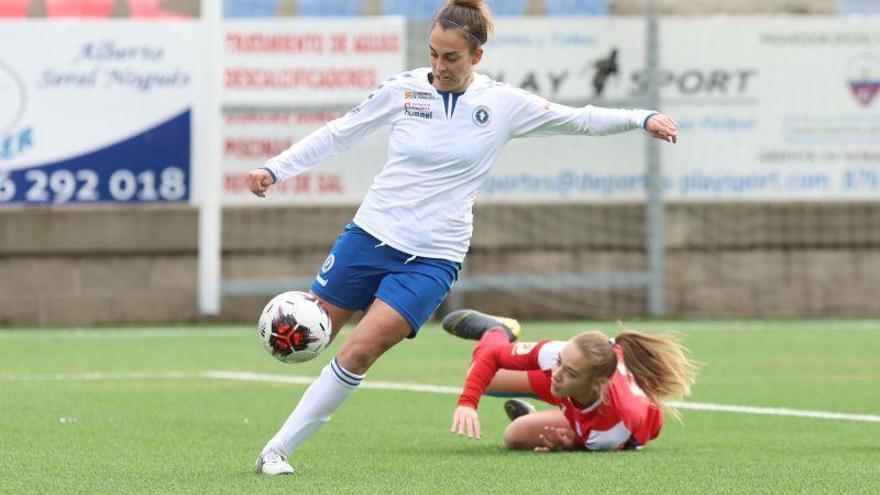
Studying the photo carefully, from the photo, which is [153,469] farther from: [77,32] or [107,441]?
[77,32]

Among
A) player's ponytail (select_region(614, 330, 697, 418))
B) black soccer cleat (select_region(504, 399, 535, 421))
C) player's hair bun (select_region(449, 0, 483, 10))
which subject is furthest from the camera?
black soccer cleat (select_region(504, 399, 535, 421))

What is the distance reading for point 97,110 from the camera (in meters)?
18.6

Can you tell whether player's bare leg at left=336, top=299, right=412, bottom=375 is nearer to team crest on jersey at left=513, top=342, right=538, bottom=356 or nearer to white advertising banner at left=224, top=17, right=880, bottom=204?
team crest on jersey at left=513, top=342, right=538, bottom=356

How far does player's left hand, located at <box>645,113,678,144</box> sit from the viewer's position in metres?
7.26

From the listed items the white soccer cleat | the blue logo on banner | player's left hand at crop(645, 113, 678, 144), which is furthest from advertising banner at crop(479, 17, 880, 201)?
the white soccer cleat

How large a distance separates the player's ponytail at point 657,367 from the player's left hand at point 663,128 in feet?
5.06

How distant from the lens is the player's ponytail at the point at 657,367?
27.7ft

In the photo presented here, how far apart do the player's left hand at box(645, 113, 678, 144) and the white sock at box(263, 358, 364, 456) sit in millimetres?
1594

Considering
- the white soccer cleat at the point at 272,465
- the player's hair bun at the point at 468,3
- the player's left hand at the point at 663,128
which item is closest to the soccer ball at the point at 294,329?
the white soccer cleat at the point at 272,465

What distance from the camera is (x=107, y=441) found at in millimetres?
8586

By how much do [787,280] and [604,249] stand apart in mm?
2040

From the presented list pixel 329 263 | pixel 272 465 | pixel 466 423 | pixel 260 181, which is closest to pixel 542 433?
pixel 466 423

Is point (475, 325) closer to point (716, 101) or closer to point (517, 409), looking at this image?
point (517, 409)

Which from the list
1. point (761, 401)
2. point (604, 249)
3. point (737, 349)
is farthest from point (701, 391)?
point (604, 249)
